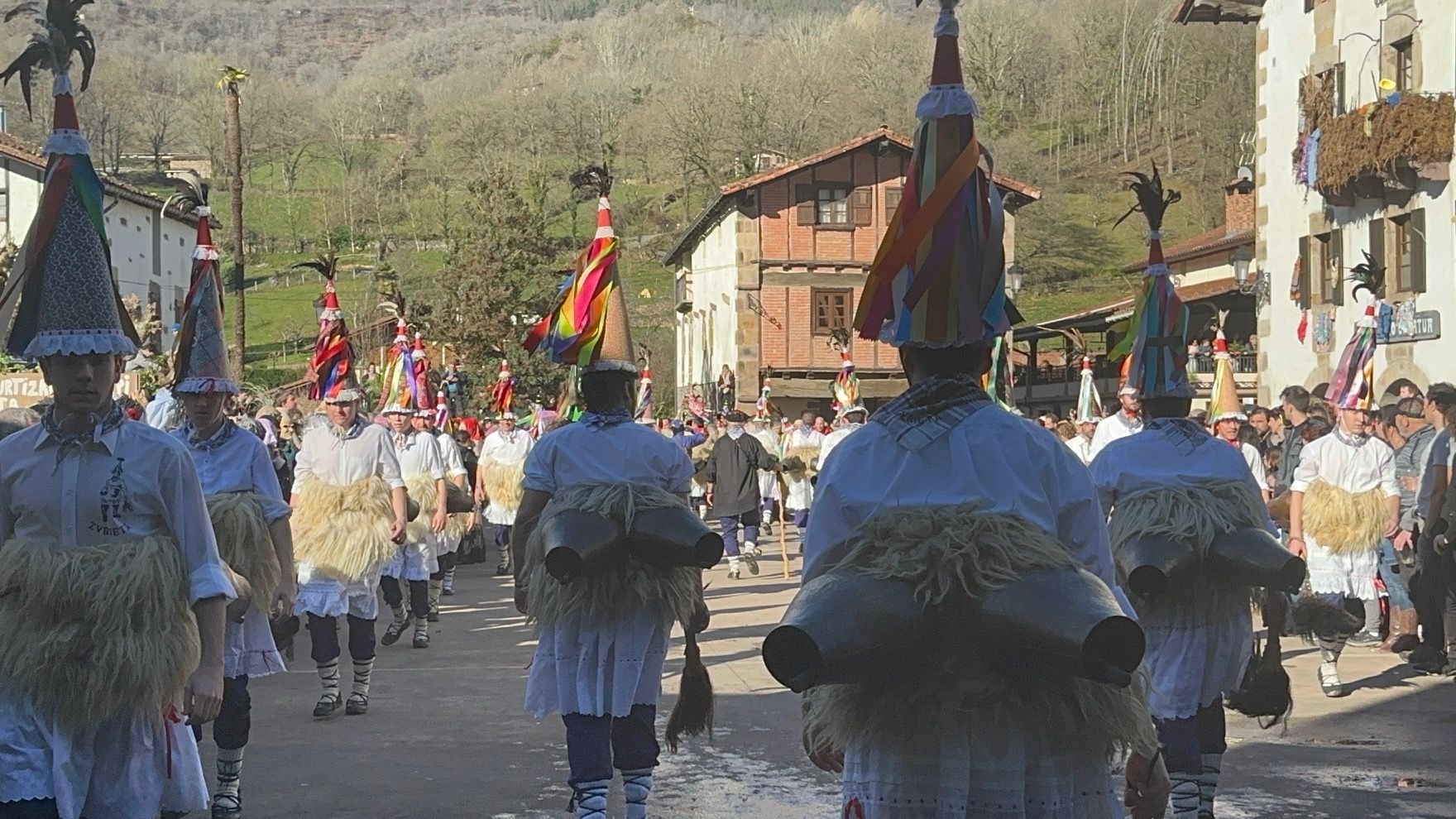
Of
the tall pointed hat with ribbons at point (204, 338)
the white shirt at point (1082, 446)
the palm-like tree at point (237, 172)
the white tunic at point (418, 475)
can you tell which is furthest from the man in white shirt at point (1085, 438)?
the palm-like tree at point (237, 172)

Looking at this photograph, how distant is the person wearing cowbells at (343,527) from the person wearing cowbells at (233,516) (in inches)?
104

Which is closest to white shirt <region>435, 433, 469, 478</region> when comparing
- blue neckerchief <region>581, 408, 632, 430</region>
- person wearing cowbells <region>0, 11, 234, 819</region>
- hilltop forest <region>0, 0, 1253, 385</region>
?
blue neckerchief <region>581, 408, 632, 430</region>

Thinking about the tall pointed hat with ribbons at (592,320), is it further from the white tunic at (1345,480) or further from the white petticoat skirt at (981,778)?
the white tunic at (1345,480)

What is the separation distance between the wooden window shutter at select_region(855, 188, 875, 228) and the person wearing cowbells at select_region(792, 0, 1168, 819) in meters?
47.0

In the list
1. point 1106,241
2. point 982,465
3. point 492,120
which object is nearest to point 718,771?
point 982,465

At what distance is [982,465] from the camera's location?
4000mm

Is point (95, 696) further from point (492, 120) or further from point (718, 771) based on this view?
point (492, 120)

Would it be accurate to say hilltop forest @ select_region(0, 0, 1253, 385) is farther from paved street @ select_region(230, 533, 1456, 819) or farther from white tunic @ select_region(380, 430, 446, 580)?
paved street @ select_region(230, 533, 1456, 819)

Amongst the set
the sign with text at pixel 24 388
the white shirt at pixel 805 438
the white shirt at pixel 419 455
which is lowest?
the white shirt at pixel 805 438

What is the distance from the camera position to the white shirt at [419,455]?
15695mm

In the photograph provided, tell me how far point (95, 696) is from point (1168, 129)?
274 ft

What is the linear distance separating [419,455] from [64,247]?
10.7m

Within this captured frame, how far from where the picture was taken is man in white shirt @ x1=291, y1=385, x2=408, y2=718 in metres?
10.9

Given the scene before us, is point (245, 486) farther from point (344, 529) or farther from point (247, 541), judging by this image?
point (344, 529)
